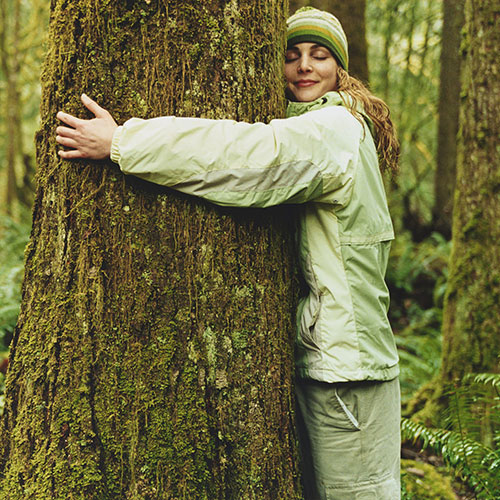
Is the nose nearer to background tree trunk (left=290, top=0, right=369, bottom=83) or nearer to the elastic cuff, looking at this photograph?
the elastic cuff

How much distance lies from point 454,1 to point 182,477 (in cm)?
1123

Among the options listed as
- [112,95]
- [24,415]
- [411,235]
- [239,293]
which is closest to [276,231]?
[239,293]

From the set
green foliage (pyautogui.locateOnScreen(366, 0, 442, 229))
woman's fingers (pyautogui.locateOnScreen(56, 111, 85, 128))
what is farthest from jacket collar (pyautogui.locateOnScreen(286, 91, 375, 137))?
green foliage (pyautogui.locateOnScreen(366, 0, 442, 229))

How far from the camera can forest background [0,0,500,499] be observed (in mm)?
3641

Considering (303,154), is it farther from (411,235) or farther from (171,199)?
(411,235)

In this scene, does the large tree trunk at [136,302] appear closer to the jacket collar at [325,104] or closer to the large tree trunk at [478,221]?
the jacket collar at [325,104]

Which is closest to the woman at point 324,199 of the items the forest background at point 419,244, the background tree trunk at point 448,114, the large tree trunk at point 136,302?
the large tree trunk at point 136,302

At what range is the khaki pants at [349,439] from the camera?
243 cm

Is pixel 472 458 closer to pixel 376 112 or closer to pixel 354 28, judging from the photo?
pixel 376 112

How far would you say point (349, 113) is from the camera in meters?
2.43

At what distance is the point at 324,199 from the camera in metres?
2.33

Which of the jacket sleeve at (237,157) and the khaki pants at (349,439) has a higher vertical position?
the jacket sleeve at (237,157)

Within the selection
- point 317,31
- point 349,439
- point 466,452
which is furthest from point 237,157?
point 466,452

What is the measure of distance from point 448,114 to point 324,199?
983 cm
